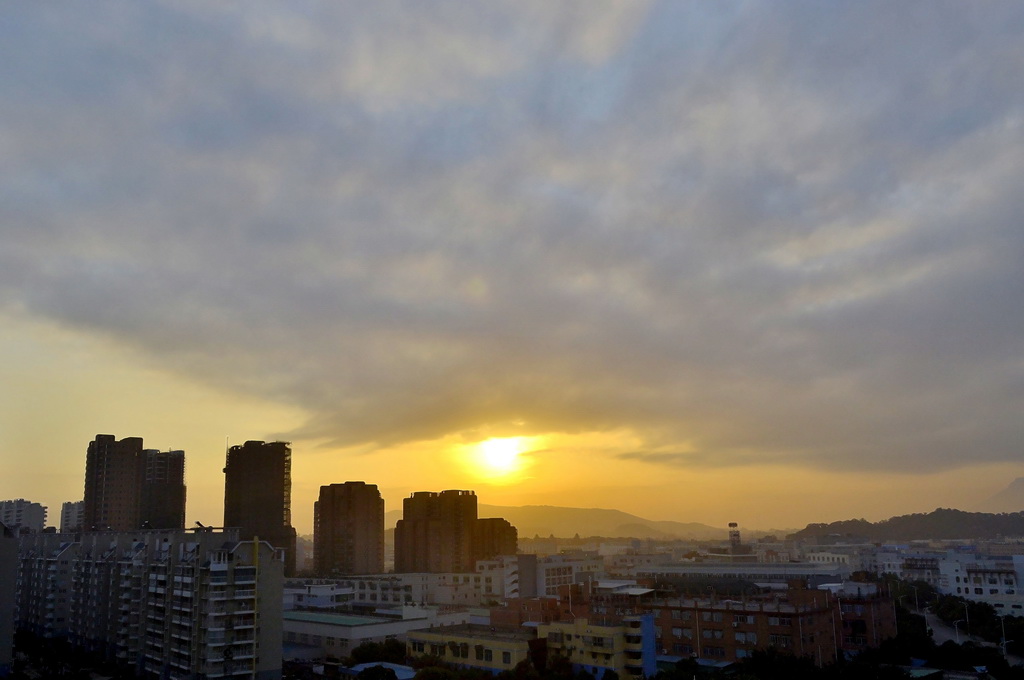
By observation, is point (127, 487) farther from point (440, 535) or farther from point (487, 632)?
point (487, 632)

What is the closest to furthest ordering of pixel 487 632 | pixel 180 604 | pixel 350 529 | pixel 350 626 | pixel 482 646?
pixel 180 604 < pixel 482 646 < pixel 487 632 < pixel 350 626 < pixel 350 529

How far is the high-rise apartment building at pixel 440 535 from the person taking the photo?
109 m

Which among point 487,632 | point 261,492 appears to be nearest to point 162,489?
point 261,492

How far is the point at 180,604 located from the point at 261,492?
2842 inches

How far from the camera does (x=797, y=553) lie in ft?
456

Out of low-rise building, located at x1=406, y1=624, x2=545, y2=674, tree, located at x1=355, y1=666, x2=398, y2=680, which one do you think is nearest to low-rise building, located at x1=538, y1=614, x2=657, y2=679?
low-rise building, located at x1=406, y1=624, x2=545, y2=674

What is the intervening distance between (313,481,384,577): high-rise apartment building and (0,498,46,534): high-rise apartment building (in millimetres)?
43087

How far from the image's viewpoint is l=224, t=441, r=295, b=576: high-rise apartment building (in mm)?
110188

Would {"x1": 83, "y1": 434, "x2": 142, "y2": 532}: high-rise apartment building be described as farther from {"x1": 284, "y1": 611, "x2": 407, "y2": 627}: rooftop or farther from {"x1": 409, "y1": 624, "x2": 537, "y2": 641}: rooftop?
{"x1": 409, "y1": 624, "x2": 537, "y2": 641}: rooftop

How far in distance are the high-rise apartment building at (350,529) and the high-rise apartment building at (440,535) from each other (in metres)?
5.17

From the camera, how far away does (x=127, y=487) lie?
105 meters

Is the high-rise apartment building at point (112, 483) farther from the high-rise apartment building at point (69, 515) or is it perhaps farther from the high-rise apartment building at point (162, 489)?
the high-rise apartment building at point (69, 515)

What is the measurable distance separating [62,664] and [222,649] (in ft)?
60.3

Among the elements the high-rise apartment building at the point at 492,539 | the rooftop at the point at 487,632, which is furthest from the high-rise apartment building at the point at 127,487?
the rooftop at the point at 487,632
